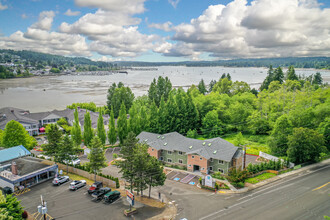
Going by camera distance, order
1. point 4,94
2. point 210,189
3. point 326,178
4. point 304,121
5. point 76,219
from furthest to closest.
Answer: point 4,94, point 304,121, point 326,178, point 210,189, point 76,219

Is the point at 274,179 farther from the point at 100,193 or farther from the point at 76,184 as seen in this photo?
the point at 76,184

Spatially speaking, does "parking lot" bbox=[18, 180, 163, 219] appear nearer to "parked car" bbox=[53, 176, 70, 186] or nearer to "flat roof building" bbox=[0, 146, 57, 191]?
"parked car" bbox=[53, 176, 70, 186]

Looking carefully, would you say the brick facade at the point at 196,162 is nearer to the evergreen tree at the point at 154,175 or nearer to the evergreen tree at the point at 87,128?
the evergreen tree at the point at 154,175

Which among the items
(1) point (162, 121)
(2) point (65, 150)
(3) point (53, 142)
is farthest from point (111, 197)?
(1) point (162, 121)

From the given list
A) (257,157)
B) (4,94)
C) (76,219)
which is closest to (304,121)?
(257,157)

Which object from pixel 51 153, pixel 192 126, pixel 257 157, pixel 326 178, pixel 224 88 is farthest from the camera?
pixel 224 88

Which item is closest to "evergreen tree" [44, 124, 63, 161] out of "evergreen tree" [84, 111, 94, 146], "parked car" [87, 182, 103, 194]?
"parked car" [87, 182, 103, 194]

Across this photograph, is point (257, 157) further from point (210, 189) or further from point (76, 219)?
point (76, 219)
